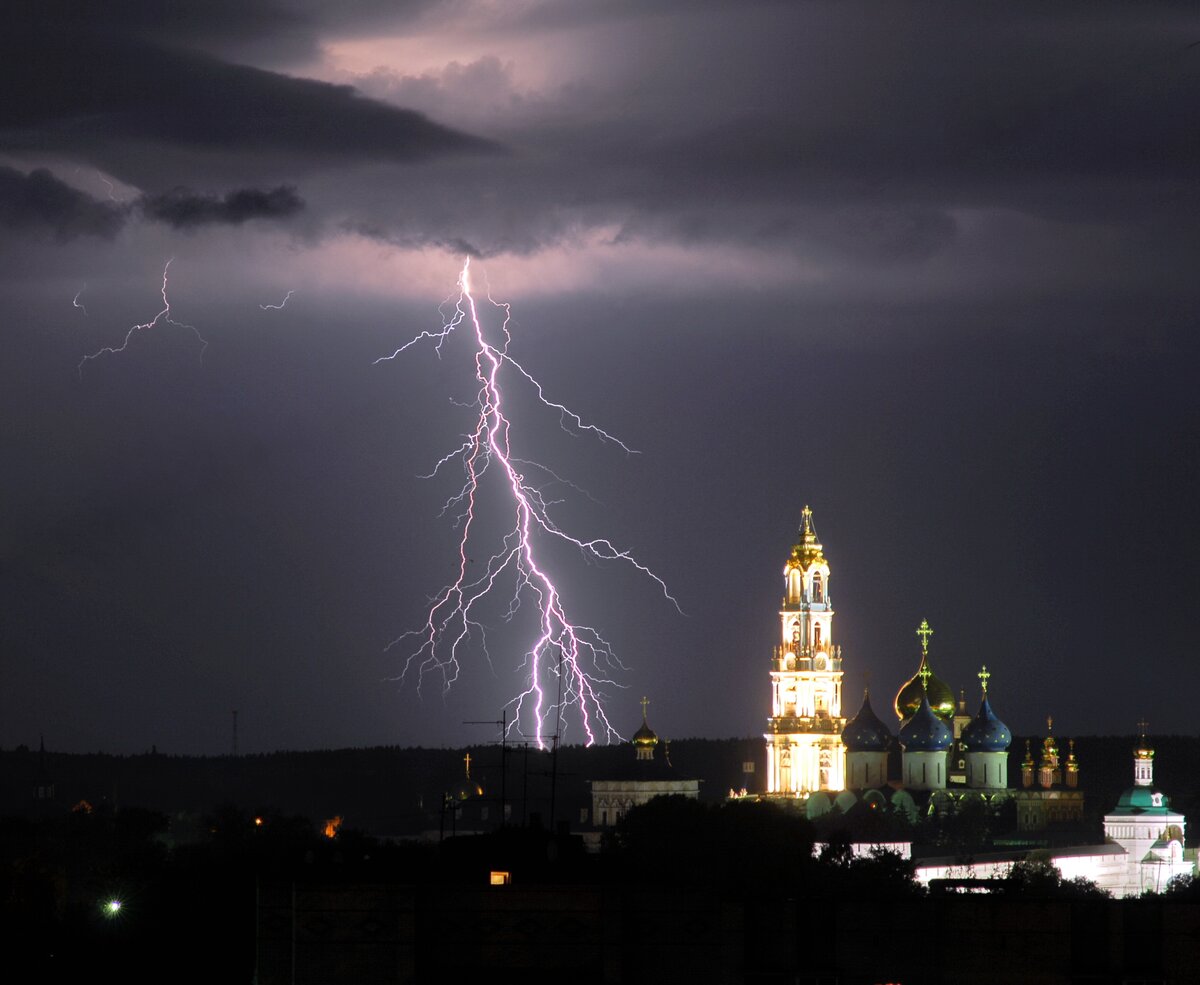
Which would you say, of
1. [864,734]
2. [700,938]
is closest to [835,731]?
[864,734]

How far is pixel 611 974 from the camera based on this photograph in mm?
54938

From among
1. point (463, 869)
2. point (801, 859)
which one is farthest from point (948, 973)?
point (801, 859)

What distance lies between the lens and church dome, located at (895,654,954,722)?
178125 millimetres

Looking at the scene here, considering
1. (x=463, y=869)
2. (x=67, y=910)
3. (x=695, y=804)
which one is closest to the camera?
(x=463, y=869)

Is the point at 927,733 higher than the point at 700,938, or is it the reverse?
the point at 927,733

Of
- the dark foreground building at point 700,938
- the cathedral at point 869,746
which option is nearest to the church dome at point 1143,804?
the cathedral at point 869,746

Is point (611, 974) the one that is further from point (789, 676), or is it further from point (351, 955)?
point (789, 676)

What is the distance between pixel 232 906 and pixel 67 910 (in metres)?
14.9

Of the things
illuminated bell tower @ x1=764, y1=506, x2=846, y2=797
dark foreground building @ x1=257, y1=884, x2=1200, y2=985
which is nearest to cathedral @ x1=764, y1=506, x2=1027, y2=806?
illuminated bell tower @ x1=764, y1=506, x2=846, y2=797

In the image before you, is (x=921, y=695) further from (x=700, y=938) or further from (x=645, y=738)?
(x=700, y=938)

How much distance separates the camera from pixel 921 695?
Result: 178 meters

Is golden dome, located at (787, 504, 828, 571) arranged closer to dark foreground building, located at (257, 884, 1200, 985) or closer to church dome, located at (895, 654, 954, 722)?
church dome, located at (895, 654, 954, 722)

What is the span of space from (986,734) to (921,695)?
3.81 m

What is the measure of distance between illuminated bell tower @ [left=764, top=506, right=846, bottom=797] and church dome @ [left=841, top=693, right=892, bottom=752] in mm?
1283
